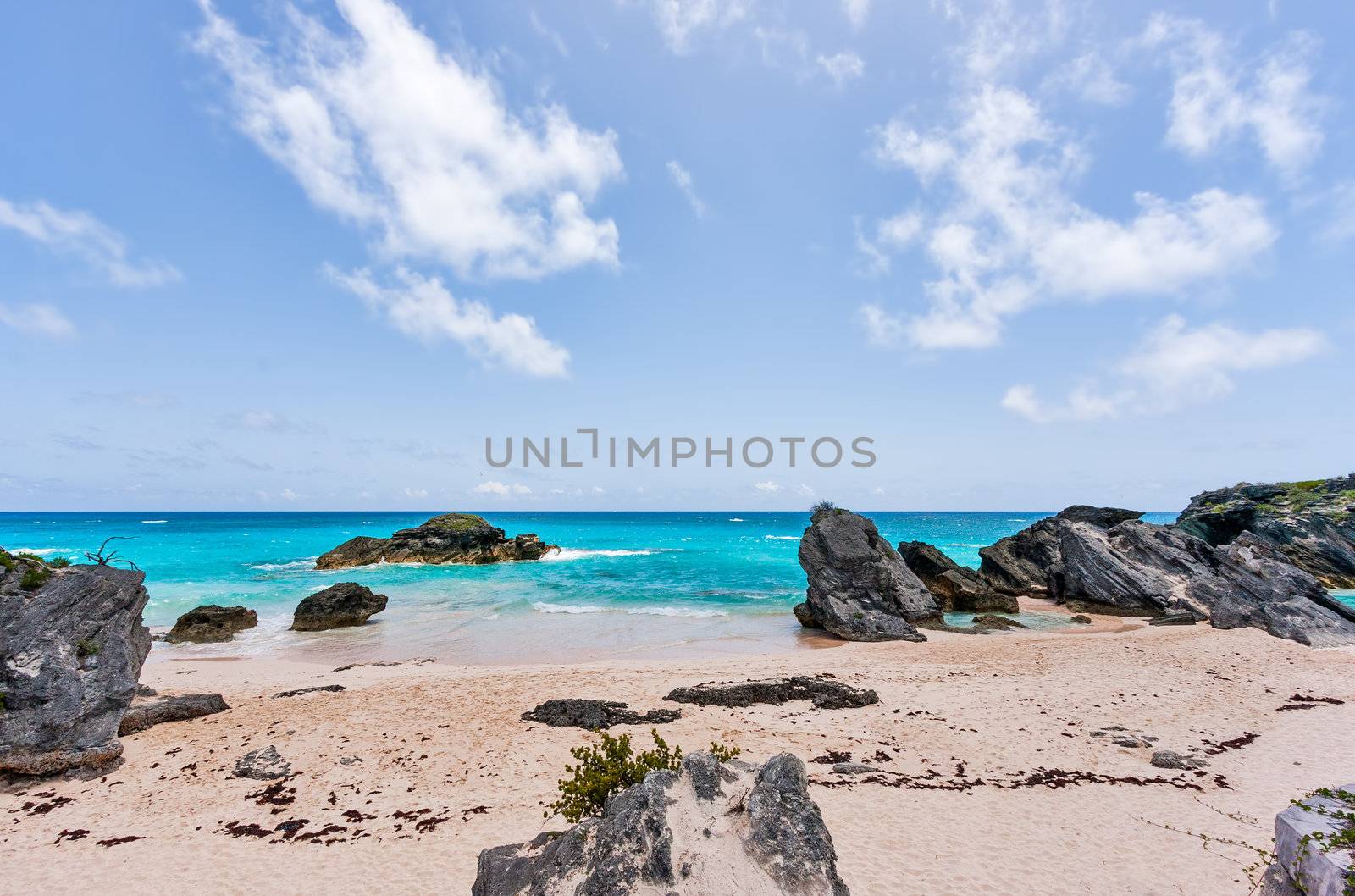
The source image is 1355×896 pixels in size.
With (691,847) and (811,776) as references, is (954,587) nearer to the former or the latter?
(811,776)

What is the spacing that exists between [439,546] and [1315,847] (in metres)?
62.5

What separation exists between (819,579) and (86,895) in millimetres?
24356

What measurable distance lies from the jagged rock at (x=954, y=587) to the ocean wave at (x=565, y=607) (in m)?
18.2

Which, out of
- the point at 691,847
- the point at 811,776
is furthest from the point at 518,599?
the point at 691,847

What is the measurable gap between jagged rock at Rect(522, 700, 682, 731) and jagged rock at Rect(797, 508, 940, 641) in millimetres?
13388

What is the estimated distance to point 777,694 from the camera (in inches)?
609

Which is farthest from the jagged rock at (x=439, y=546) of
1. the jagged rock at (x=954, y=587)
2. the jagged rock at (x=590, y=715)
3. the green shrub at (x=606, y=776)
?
the green shrub at (x=606, y=776)

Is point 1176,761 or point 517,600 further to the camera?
point 517,600

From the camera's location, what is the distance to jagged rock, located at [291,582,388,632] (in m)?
27.4

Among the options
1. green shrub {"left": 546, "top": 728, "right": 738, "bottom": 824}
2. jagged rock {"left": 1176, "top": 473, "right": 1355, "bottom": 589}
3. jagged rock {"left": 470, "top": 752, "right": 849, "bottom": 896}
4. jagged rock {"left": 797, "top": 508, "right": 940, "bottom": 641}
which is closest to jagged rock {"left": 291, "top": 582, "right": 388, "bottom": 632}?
jagged rock {"left": 797, "top": 508, "right": 940, "bottom": 641}

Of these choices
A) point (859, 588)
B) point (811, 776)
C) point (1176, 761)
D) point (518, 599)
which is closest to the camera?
point (811, 776)

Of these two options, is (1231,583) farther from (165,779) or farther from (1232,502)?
(165,779)

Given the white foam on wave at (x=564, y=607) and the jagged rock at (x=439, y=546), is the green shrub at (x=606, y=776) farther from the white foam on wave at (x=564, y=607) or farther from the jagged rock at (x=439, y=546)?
the jagged rock at (x=439, y=546)

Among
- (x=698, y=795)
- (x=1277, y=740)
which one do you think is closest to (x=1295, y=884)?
(x=698, y=795)
